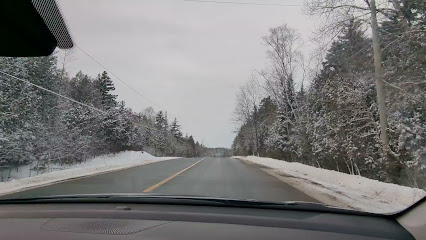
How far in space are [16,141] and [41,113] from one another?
511 cm

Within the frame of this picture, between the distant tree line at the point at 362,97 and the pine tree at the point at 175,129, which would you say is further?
the pine tree at the point at 175,129

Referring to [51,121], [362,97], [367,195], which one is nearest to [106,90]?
[51,121]

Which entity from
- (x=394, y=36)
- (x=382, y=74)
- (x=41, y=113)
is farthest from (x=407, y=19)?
(x=41, y=113)

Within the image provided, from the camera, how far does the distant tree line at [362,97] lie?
52.7 ft

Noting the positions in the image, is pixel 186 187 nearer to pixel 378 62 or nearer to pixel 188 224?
pixel 188 224

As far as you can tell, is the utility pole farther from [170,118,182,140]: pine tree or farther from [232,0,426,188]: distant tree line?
[170,118,182,140]: pine tree

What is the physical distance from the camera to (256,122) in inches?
2372

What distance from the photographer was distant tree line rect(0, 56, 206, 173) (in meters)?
29.7

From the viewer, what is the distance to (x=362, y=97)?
945 inches

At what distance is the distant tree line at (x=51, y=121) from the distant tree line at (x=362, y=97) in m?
13.9

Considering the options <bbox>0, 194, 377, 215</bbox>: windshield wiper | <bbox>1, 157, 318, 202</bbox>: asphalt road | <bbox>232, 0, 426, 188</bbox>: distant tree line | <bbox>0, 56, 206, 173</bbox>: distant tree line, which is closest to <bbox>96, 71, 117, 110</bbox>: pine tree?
<bbox>0, 56, 206, 173</bbox>: distant tree line

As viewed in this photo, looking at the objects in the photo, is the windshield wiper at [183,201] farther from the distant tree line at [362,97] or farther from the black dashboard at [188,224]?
the distant tree line at [362,97]

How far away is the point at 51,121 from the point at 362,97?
1068 inches

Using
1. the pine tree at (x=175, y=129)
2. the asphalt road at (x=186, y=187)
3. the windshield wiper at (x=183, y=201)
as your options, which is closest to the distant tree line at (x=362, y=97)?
the asphalt road at (x=186, y=187)
